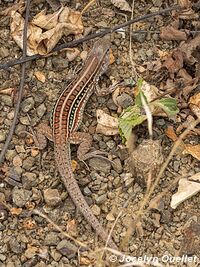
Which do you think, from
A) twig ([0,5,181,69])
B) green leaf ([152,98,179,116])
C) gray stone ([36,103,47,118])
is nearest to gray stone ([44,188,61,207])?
gray stone ([36,103,47,118])

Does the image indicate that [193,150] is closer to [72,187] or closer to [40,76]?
[72,187]

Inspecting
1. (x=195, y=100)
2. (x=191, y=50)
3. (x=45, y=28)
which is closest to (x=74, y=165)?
(x=195, y=100)

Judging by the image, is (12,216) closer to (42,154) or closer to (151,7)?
(42,154)

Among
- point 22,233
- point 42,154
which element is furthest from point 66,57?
point 22,233

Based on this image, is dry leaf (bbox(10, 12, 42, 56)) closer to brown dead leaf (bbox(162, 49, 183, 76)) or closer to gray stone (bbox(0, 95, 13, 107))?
gray stone (bbox(0, 95, 13, 107))

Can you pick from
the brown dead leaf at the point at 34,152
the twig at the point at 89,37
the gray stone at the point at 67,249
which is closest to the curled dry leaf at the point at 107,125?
the brown dead leaf at the point at 34,152
